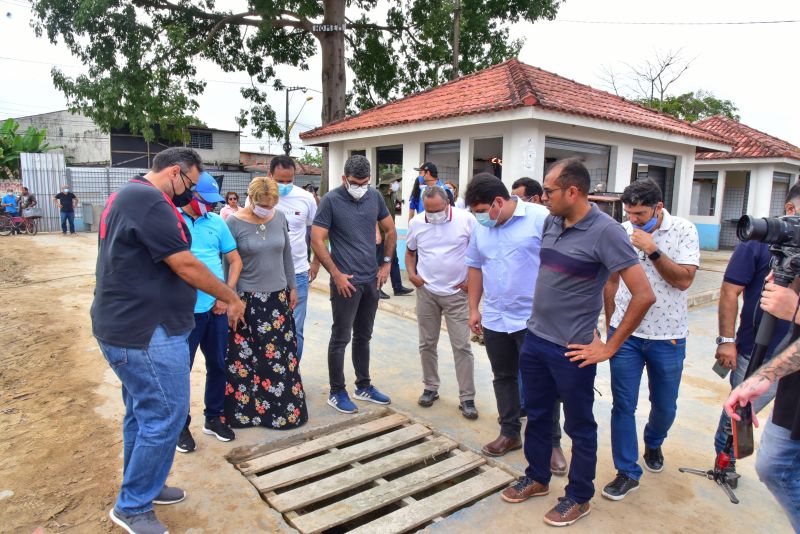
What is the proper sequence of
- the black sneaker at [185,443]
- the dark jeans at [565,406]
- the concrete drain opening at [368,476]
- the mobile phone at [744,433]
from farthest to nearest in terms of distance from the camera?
the black sneaker at [185,443] < the concrete drain opening at [368,476] < the dark jeans at [565,406] < the mobile phone at [744,433]

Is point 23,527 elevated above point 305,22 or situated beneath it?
situated beneath

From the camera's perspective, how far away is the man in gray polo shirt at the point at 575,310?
98.8 inches

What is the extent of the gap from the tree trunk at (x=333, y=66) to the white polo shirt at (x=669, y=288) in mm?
11690

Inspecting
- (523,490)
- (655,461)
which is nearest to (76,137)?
(523,490)

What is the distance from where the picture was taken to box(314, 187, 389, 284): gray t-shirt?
398 centimetres

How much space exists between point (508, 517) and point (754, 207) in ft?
51.0

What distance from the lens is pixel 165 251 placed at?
93.3 inches

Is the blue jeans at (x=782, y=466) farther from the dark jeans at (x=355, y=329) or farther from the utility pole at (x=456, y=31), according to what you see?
the utility pole at (x=456, y=31)

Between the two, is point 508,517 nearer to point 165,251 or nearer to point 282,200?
point 165,251

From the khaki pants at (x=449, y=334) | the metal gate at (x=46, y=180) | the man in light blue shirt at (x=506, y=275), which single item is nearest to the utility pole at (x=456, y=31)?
the khaki pants at (x=449, y=334)

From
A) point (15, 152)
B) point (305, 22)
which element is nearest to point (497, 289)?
point (305, 22)

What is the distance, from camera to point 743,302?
299 cm

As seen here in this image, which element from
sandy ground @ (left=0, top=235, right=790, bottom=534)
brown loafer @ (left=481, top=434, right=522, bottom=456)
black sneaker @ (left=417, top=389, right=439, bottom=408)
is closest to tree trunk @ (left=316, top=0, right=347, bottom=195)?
sandy ground @ (left=0, top=235, right=790, bottom=534)

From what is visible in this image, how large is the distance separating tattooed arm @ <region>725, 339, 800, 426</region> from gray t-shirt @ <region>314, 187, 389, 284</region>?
103 inches
